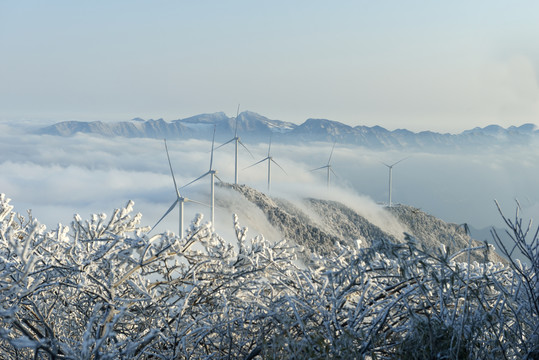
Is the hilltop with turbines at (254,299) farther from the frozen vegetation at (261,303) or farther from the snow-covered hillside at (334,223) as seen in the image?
the snow-covered hillside at (334,223)

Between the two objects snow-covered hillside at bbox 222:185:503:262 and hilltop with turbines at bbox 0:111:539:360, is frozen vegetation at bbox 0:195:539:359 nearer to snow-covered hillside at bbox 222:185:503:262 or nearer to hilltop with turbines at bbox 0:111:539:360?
hilltop with turbines at bbox 0:111:539:360

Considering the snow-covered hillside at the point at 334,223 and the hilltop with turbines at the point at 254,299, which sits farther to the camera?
the snow-covered hillside at the point at 334,223

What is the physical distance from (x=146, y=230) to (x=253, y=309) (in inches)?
70.2

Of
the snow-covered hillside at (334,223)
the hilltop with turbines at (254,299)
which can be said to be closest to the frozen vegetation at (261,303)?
the hilltop with turbines at (254,299)

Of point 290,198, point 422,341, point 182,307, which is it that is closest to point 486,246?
point 422,341

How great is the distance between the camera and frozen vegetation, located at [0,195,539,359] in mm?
4863

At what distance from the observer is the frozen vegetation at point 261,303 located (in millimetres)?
4863

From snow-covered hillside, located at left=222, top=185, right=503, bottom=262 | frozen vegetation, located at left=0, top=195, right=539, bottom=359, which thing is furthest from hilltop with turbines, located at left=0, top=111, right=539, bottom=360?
snow-covered hillside, located at left=222, top=185, right=503, bottom=262

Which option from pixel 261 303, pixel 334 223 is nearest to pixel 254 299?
pixel 261 303

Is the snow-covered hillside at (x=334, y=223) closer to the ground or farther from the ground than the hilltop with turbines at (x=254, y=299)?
closer to the ground

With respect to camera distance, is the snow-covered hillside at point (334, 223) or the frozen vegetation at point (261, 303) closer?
the frozen vegetation at point (261, 303)

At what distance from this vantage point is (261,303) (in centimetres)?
604

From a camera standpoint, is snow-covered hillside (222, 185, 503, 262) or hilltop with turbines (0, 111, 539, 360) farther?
snow-covered hillside (222, 185, 503, 262)

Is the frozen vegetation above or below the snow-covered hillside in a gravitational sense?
above
